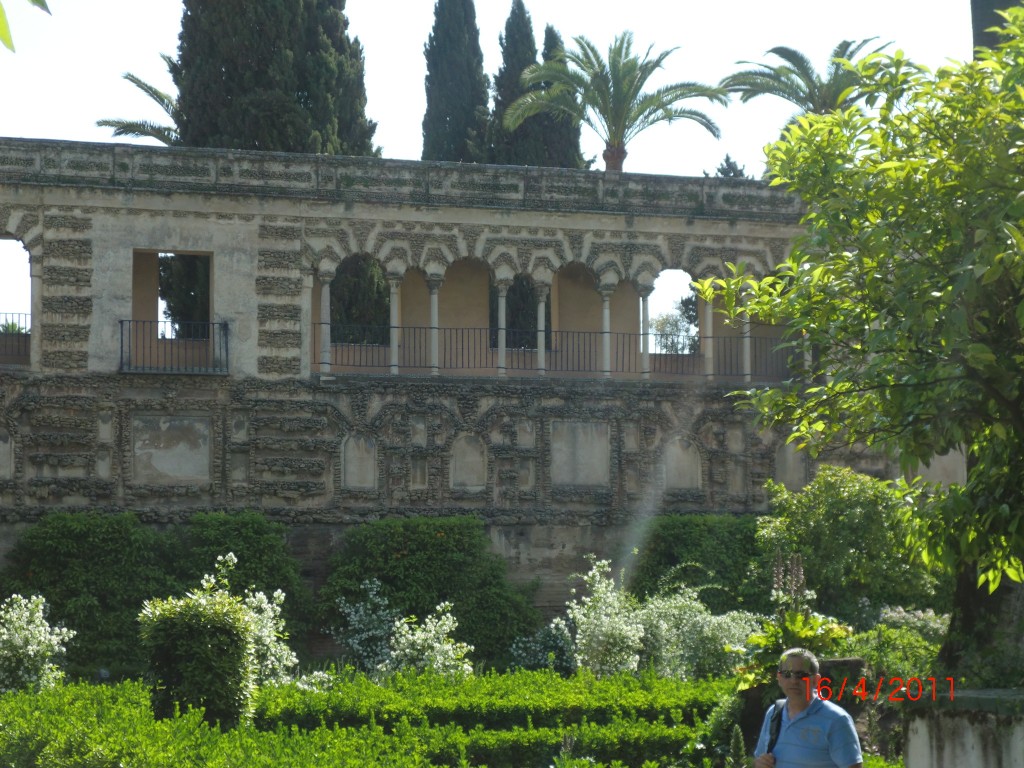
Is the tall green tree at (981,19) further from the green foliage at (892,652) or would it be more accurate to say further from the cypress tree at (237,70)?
the cypress tree at (237,70)

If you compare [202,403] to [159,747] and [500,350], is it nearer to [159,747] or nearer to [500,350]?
[500,350]

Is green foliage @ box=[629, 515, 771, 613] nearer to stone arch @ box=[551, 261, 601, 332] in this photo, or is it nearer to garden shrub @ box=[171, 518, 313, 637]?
stone arch @ box=[551, 261, 601, 332]

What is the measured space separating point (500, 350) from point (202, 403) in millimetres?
5240

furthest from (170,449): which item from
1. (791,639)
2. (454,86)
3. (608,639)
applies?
(454,86)

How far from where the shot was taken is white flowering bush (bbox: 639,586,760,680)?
698 inches

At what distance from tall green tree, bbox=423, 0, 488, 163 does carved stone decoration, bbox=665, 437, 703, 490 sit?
11.5 m

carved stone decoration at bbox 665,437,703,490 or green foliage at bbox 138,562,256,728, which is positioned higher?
carved stone decoration at bbox 665,437,703,490

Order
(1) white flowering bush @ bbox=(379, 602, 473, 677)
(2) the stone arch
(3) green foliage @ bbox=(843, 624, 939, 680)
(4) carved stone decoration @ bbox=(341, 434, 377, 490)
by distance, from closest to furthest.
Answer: (3) green foliage @ bbox=(843, 624, 939, 680) < (1) white flowering bush @ bbox=(379, 602, 473, 677) < (4) carved stone decoration @ bbox=(341, 434, 377, 490) < (2) the stone arch

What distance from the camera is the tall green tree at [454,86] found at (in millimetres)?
35094

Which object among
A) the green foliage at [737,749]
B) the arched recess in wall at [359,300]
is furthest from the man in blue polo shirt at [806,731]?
the arched recess in wall at [359,300]

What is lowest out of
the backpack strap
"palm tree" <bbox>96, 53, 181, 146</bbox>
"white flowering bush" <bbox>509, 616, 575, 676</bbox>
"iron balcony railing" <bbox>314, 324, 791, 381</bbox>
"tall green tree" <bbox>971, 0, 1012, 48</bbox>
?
"white flowering bush" <bbox>509, 616, 575, 676</bbox>

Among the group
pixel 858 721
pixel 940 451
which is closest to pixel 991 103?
pixel 940 451

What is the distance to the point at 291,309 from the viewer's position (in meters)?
25.0
